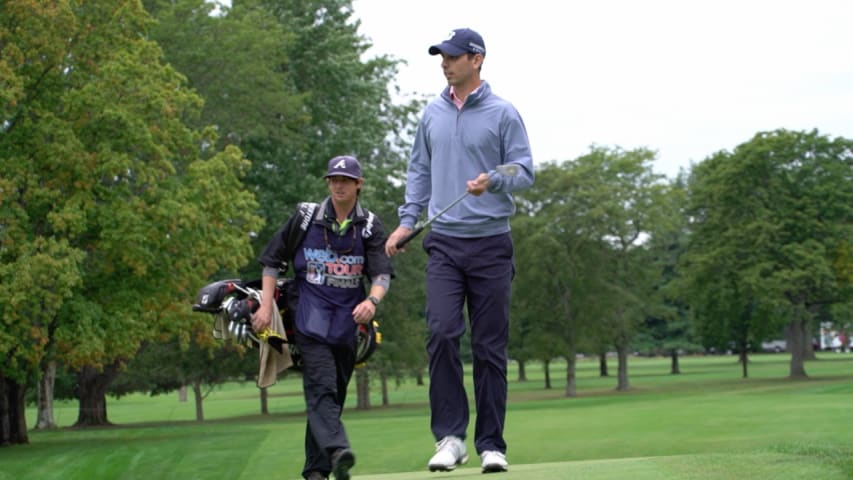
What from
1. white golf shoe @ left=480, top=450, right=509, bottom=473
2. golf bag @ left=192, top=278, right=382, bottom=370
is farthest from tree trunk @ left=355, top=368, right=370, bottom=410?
white golf shoe @ left=480, top=450, right=509, bottom=473

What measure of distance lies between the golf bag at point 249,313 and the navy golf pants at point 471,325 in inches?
20.7

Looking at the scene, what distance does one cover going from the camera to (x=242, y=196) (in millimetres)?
35062

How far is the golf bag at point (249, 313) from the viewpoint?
779cm

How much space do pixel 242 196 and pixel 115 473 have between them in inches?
491

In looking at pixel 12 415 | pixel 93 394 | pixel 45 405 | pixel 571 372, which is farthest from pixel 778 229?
pixel 12 415

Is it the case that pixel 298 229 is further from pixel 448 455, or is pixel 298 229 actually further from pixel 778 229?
pixel 778 229

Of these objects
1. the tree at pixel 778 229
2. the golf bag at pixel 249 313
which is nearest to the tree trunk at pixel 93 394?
the tree at pixel 778 229

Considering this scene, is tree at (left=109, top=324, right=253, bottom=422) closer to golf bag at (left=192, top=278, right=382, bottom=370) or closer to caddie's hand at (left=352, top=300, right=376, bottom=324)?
golf bag at (left=192, top=278, right=382, bottom=370)

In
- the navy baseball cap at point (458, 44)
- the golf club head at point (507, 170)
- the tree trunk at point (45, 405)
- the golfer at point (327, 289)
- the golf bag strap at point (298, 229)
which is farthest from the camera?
the tree trunk at point (45, 405)

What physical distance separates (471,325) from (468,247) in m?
0.50

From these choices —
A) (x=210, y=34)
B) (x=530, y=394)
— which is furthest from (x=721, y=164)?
(x=210, y=34)

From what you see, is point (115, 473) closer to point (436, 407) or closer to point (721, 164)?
point (436, 407)

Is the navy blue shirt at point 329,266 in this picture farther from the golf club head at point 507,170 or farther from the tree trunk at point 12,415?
the tree trunk at point 12,415

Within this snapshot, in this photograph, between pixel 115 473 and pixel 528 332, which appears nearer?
pixel 115 473
